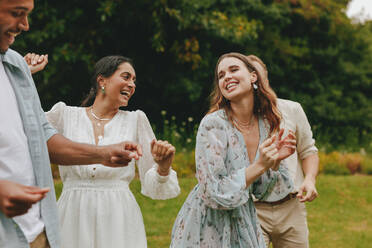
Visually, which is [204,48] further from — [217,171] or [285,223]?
[217,171]

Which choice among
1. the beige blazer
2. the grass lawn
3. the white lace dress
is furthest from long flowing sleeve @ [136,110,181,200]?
the grass lawn

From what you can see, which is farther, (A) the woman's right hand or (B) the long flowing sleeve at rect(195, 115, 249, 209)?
(B) the long flowing sleeve at rect(195, 115, 249, 209)

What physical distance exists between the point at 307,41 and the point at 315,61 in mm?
800

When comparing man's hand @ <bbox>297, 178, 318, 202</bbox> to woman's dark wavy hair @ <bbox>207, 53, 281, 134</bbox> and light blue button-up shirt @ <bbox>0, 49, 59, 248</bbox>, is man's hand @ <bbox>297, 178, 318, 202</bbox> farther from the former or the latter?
light blue button-up shirt @ <bbox>0, 49, 59, 248</bbox>

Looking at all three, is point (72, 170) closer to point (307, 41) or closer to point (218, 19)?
point (218, 19)

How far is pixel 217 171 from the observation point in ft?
10.4

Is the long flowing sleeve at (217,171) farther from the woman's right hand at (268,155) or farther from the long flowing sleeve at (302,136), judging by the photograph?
the long flowing sleeve at (302,136)

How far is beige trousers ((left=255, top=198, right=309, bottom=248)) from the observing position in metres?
3.88

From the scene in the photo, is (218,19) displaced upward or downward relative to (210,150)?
upward

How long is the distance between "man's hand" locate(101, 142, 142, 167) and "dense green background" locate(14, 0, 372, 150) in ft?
24.9

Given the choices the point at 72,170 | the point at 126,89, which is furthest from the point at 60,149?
the point at 126,89

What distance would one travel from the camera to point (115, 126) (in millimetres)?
3912

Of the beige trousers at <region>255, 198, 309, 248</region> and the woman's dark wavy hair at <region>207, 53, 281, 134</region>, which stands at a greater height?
the woman's dark wavy hair at <region>207, 53, 281, 134</region>

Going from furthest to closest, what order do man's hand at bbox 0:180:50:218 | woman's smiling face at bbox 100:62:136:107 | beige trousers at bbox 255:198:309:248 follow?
woman's smiling face at bbox 100:62:136:107 < beige trousers at bbox 255:198:309:248 < man's hand at bbox 0:180:50:218
